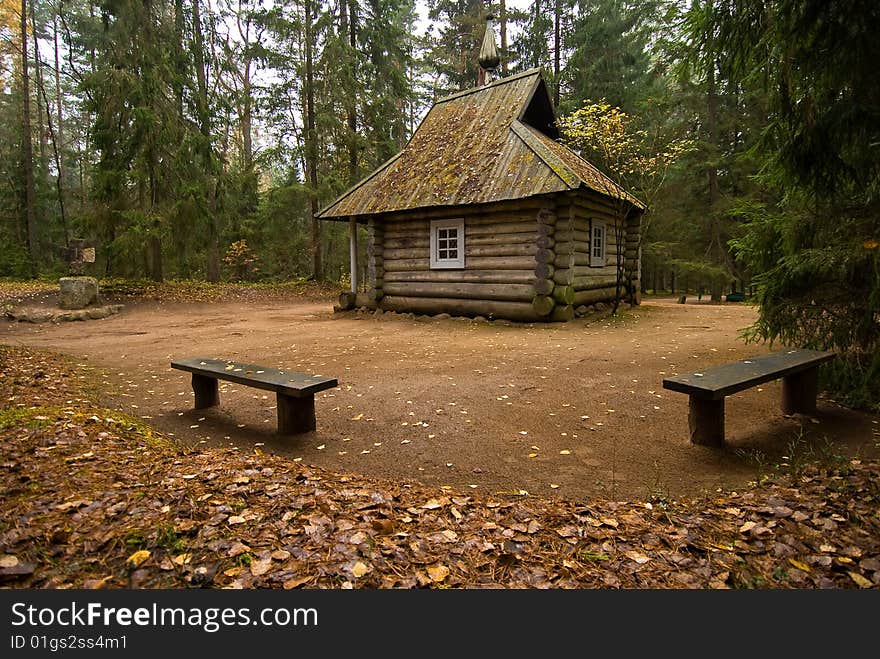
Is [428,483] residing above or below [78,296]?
below

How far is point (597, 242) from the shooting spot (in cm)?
1355

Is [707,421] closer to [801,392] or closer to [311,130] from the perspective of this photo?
[801,392]

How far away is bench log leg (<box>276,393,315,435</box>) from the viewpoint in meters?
4.46

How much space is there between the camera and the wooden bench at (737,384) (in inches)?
153

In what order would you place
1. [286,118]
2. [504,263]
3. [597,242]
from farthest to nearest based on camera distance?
[286,118], [597,242], [504,263]

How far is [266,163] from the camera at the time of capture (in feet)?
72.1

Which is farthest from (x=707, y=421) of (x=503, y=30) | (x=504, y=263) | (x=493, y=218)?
(x=503, y=30)

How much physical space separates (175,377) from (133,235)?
1309 cm

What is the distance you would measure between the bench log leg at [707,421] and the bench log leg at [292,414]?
351cm

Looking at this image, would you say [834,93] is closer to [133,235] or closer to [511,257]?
[511,257]

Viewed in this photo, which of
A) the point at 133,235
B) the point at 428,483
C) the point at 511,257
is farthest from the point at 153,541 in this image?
the point at 133,235

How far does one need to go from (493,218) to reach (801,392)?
863 cm

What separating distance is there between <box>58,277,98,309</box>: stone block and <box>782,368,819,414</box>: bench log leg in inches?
668

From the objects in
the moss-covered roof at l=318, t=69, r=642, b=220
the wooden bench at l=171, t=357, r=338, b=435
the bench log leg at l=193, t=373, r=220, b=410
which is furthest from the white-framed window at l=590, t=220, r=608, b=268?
the bench log leg at l=193, t=373, r=220, b=410
